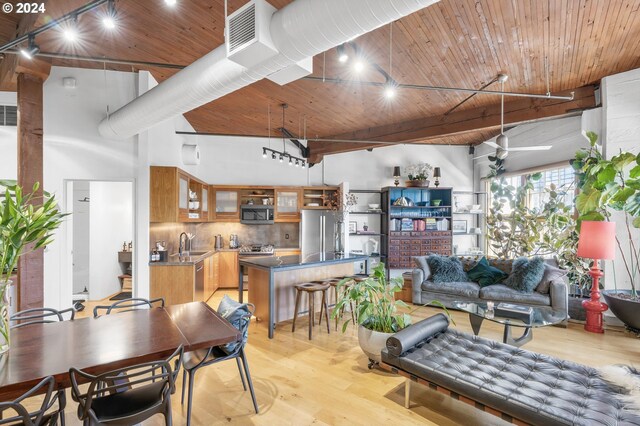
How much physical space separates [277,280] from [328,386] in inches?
69.8

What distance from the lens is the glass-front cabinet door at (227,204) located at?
729cm

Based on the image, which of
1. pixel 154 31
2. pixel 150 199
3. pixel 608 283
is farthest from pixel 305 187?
pixel 608 283

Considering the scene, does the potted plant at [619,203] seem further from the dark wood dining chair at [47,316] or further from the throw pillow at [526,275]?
the dark wood dining chair at [47,316]

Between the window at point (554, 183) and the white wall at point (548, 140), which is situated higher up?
the white wall at point (548, 140)

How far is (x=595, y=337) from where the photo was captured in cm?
418

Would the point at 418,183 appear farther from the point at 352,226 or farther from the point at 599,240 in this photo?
the point at 599,240

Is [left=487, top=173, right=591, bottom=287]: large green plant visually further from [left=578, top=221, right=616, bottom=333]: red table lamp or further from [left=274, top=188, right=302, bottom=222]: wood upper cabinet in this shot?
[left=274, top=188, right=302, bottom=222]: wood upper cabinet

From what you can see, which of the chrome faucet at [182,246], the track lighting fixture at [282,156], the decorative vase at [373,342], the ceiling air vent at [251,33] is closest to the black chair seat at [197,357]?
the decorative vase at [373,342]

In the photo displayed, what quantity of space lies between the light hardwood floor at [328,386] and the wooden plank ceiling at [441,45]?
347 centimetres

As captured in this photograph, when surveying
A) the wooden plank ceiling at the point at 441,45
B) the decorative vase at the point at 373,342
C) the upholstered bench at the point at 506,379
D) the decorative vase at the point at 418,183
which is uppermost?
the wooden plank ceiling at the point at 441,45

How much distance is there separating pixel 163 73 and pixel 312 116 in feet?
8.64

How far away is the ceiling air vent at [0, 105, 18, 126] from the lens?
466 centimetres

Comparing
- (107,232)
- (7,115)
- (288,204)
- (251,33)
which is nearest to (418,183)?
(288,204)

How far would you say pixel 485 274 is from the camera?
17.8 ft
